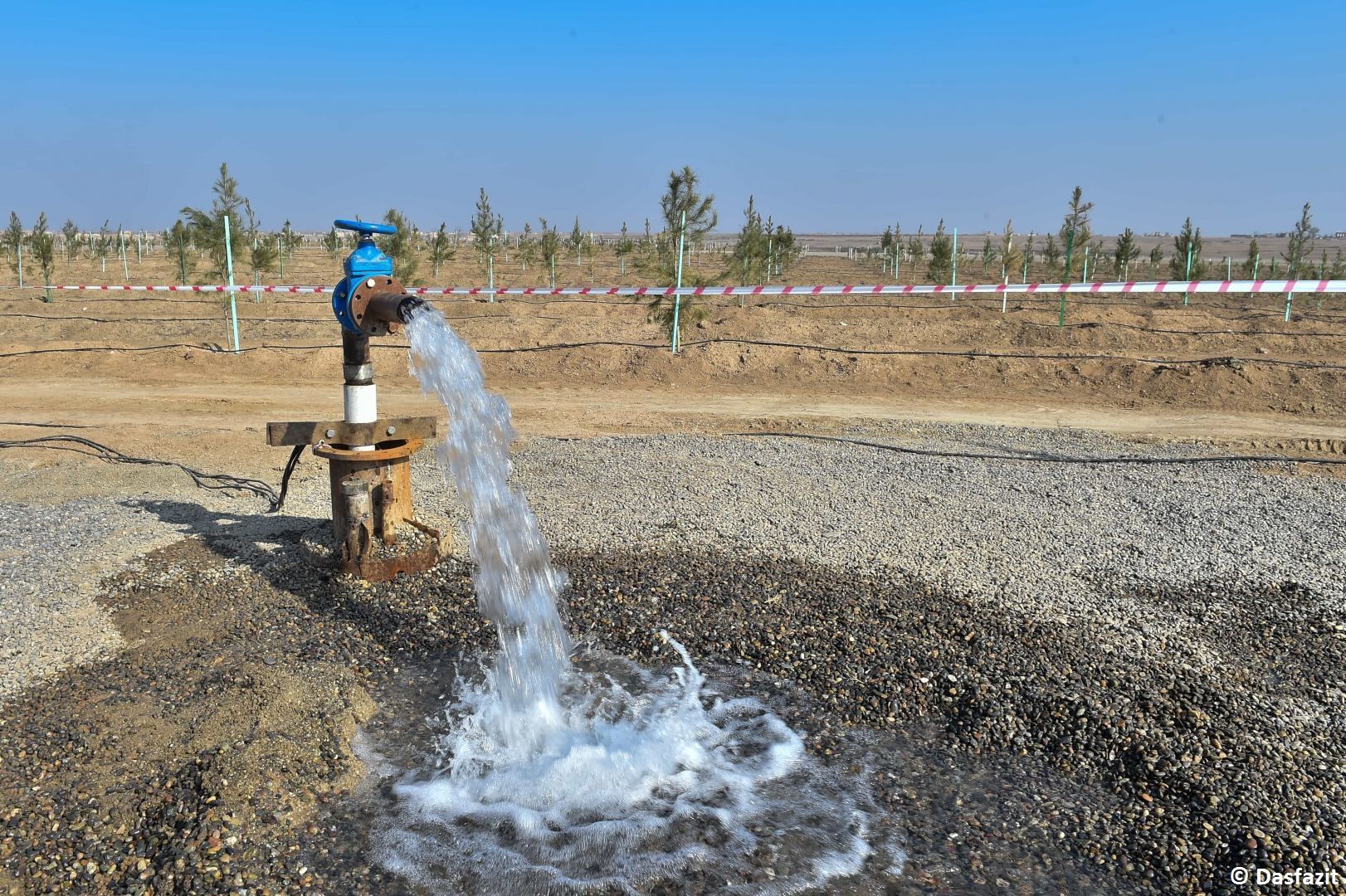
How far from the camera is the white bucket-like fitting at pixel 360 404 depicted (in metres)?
5.56

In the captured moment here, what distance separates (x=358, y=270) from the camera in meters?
5.30

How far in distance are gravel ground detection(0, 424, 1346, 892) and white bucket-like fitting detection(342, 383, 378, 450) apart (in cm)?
99

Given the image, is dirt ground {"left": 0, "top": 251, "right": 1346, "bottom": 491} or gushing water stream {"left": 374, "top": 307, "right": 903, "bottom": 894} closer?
gushing water stream {"left": 374, "top": 307, "right": 903, "bottom": 894}

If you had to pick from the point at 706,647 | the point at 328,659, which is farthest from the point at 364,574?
the point at 706,647

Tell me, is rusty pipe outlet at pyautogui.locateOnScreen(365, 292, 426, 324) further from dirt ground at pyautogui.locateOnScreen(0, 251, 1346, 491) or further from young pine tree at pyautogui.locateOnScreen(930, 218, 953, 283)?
young pine tree at pyautogui.locateOnScreen(930, 218, 953, 283)

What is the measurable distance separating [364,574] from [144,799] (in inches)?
85.5

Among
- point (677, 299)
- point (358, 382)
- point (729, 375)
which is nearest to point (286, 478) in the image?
point (358, 382)

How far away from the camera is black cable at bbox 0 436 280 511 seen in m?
7.93

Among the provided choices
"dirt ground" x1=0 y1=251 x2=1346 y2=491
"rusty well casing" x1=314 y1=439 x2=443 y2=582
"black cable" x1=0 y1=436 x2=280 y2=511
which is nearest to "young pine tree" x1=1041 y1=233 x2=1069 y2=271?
"dirt ground" x1=0 y1=251 x2=1346 y2=491

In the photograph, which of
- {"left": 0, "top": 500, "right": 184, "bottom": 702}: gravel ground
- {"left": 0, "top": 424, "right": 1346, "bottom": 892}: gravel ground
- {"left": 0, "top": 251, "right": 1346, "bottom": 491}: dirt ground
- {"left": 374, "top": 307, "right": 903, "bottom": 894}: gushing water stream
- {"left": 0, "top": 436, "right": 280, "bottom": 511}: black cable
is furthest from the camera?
{"left": 0, "top": 251, "right": 1346, "bottom": 491}: dirt ground

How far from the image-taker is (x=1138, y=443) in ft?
34.9

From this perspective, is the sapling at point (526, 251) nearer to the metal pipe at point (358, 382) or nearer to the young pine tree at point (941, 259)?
the young pine tree at point (941, 259)

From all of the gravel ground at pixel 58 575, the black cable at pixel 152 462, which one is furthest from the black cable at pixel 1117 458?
the gravel ground at pixel 58 575

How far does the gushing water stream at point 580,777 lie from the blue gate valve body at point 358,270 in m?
0.49
